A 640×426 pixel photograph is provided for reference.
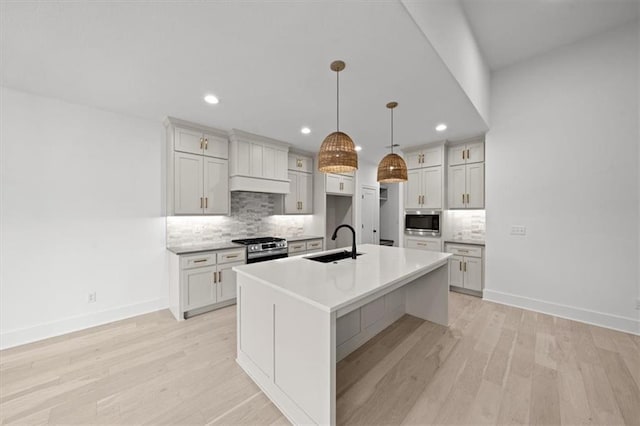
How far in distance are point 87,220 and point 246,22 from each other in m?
2.91

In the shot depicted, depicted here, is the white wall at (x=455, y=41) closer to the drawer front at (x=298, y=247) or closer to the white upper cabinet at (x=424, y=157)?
the white upper cabinet at (x=424, y=157)

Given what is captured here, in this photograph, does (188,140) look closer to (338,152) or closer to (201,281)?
(201,281)

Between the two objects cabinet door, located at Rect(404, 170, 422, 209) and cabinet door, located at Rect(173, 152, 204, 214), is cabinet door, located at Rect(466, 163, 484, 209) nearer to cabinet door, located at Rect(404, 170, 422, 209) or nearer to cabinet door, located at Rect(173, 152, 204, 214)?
cabinet door, located at Rect(404, 170, 422, 209)

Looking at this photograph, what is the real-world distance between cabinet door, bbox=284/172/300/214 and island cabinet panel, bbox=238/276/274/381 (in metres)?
2.67

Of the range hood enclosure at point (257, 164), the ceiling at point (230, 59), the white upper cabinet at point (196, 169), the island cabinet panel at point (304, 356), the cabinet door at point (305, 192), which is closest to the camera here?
the island cabinet panel at point (304, 356)

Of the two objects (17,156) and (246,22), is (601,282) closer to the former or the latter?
(246,22)

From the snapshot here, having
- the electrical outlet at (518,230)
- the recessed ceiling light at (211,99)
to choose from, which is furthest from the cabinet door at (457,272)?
the recessed ceiling light at (211,99)

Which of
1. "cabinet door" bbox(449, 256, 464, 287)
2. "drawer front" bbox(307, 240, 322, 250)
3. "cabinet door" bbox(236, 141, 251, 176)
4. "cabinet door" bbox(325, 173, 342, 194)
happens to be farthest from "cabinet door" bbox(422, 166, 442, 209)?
"cabinet door" bbox(236, 141, 251, 176)

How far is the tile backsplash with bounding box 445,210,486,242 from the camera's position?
A: 4.13 meters

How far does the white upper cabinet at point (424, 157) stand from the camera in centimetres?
432

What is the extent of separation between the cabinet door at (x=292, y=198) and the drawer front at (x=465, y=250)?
2.79 meters

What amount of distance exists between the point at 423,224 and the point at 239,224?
326 cm

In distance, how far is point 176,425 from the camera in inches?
60.8

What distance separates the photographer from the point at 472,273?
3.91 m
